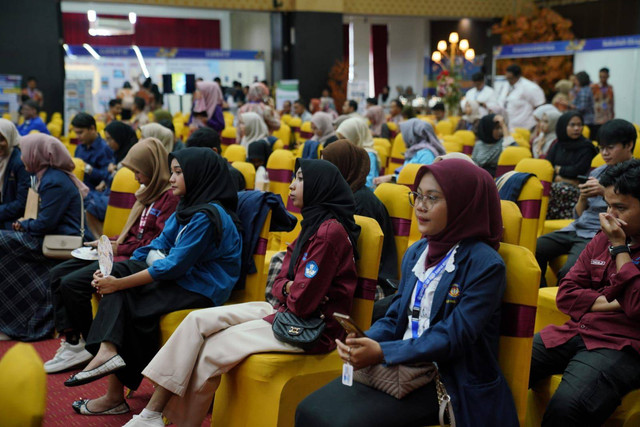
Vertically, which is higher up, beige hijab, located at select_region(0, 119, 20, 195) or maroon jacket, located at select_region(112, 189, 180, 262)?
beige hijab, located at select_region(0, 119, 20, 195)

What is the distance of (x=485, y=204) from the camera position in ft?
7.32

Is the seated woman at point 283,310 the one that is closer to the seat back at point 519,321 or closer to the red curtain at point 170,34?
the seat back at point 519,321

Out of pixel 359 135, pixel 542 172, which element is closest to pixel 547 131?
pixel 359 135

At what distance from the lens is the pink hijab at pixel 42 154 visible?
4.37 metres

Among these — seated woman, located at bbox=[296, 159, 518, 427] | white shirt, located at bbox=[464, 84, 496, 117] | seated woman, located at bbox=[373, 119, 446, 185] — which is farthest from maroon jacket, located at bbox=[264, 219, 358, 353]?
white shirt, located at bbox=[464, 84, 496, 117]

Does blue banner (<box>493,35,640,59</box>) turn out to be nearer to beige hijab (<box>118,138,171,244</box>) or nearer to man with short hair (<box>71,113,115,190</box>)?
man with short hair (<box>71,113,115,190</box>)

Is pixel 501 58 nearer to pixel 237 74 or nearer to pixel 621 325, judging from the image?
pixel 237 74

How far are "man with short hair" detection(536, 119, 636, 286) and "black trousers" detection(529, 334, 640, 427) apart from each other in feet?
5.07

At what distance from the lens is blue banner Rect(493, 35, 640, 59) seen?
1380 centimetres

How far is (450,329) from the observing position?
211 cm

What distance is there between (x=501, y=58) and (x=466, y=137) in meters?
10.7

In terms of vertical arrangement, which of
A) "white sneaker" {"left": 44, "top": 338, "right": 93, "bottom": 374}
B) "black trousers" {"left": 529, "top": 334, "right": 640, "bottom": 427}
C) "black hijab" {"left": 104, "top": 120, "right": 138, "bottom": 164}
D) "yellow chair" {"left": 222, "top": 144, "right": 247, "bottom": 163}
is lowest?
"white sneaker" {"left": 44, "top": 338, "right": 93, "bottom": 374}

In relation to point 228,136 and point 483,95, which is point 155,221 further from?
point 483,95

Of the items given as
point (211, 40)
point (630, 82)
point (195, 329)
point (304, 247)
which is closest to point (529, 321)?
point (304, 247)
